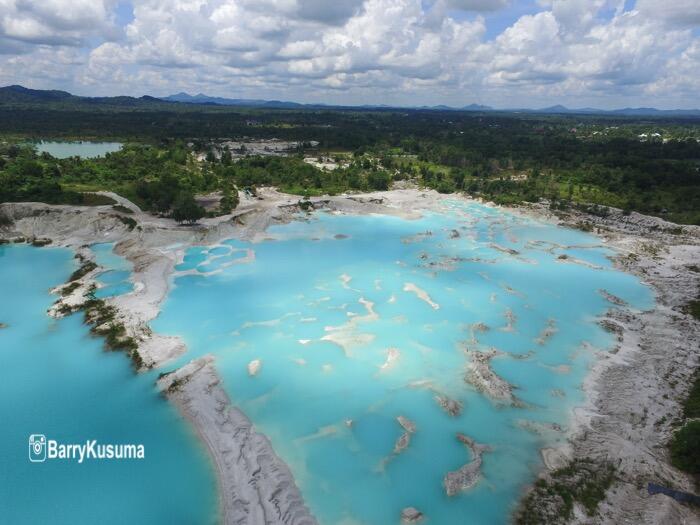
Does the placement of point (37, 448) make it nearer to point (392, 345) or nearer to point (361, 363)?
point (361, 363)

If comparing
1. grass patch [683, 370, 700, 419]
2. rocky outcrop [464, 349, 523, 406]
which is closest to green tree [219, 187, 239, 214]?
rocky outcrop [464, 349, 523, 406]

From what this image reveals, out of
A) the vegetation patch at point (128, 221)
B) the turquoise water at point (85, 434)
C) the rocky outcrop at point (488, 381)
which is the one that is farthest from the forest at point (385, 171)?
the rocky outcrop at point (488, 381)

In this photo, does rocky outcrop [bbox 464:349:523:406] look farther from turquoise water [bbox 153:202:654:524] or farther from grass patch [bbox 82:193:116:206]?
grass patch [bbox 82:193:116:206]

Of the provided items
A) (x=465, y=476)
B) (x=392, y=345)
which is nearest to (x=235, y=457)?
(x=465, y=476)

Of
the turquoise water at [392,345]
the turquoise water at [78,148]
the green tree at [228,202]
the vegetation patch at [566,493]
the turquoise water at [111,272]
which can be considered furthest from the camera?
the turquoise water at [78,148]

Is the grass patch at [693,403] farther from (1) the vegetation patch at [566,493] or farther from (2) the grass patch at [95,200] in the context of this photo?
(2) the grass patch at [95,200]
